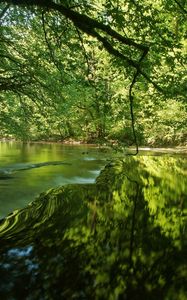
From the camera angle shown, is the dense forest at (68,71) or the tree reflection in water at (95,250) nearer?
the tree reflection in water at (95,250)

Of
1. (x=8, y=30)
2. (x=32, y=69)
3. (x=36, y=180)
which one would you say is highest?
(x=8, y=30)

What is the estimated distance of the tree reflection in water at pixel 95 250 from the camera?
4348mm

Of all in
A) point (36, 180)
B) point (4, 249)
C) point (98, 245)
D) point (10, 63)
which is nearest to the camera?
point (4, 249)

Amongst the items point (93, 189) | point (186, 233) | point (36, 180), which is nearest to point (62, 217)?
point (186, 233)

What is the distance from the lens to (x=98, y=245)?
6230 mm

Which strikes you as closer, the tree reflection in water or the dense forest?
the tree reflection in water

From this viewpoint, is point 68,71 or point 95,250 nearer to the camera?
point 95,250

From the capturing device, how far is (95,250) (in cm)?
595

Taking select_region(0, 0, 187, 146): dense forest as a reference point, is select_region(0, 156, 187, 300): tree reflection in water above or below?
below

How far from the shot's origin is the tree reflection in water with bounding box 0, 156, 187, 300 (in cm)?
435

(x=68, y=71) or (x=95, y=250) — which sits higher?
(x=68, y=71)

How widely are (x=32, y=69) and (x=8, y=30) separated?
202 cm

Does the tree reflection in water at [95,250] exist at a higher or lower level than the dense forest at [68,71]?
lower

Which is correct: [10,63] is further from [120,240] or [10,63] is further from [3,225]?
[120,240]
